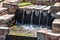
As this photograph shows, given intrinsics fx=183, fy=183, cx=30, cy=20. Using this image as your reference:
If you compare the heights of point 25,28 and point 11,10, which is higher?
point 11,10

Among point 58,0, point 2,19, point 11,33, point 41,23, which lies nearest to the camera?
point 11,33

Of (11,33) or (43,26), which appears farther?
(43,26)

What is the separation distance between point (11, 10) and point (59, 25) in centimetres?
264

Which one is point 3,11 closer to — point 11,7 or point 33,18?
point 11,7

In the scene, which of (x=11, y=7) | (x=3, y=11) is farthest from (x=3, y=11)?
(x=11, y=7)

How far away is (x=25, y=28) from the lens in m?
6.41

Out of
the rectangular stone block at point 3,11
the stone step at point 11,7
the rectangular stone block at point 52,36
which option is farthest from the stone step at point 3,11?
the rectangular stone block at point 52,36

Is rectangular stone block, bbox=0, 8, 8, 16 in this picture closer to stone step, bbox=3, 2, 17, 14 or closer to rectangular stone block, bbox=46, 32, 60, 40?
stone step, bbox=3, 2, 17, 14

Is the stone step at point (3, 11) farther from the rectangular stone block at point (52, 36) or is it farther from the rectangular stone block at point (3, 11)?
the rectangular stone block at point (52, 36)

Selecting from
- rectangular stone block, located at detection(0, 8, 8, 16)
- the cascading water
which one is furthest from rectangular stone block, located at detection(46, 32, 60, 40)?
rectangular stone block, located at detection(0, 8, 8, 16)

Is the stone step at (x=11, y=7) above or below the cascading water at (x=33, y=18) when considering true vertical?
above

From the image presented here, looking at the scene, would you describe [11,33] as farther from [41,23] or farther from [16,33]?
[41,23]

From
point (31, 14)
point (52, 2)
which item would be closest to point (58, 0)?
point (52, 2)

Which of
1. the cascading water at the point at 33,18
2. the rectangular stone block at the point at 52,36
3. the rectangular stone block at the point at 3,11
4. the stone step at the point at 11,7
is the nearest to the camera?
the rectangular stone block at the point at 52,36
